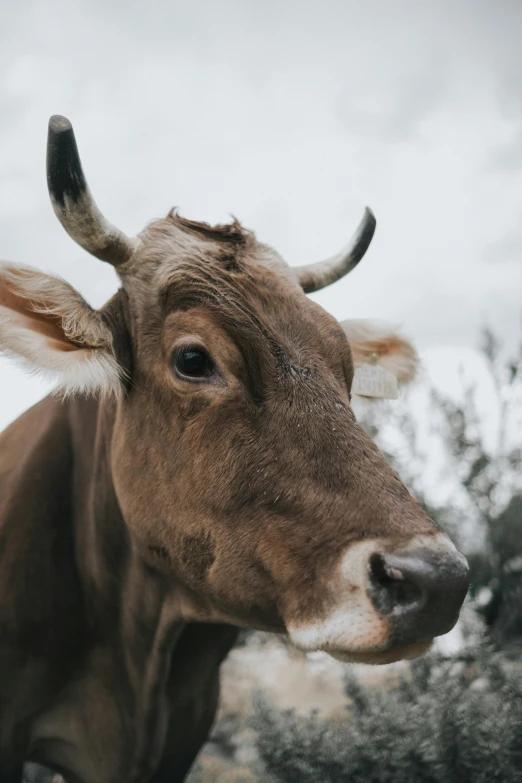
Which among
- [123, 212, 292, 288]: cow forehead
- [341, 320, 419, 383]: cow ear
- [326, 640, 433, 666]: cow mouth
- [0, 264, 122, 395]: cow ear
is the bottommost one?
[326, 640, 433, 666]: cow mouth

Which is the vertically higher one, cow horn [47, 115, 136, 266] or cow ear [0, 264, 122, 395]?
cow horn [47, 115, 136, 266]

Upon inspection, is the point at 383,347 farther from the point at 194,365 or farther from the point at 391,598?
the point at 391,598

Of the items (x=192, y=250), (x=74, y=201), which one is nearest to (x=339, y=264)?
(x=192, y=250)

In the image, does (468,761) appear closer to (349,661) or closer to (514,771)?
(514,771)

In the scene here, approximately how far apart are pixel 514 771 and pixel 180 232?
314cm

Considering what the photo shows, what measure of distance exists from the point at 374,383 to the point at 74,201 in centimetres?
184

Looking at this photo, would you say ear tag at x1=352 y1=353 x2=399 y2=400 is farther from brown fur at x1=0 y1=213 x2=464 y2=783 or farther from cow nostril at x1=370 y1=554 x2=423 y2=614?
cow nostril at x1=370 y1=554 x2=423 y2=614

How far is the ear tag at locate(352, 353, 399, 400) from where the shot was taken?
3600mm

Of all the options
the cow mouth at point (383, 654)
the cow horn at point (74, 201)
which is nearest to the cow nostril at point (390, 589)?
the cow mouth at point (383, 654)

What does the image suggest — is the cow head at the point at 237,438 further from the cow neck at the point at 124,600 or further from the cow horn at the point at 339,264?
the cow horn at the point at 339,264

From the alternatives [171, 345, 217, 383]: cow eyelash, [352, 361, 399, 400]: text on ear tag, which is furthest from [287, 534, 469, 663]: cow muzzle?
[352, 361, 399, 400]: text on ear tag

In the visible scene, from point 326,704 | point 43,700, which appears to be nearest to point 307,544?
point 43,700

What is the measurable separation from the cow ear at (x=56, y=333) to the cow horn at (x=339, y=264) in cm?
116

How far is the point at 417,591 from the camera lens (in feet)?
5.84
